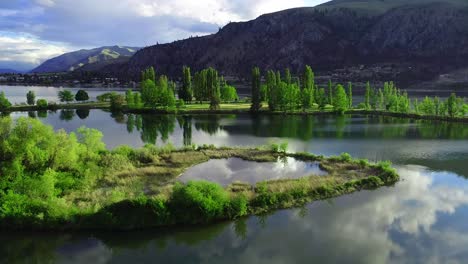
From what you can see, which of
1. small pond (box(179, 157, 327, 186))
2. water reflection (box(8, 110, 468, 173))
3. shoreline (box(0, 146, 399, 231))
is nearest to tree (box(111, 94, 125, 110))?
water reflection (box(8, 110, 468, 173))

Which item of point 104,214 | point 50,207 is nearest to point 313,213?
point 104,214

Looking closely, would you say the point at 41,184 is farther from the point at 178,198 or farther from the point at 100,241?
the point at 178,198

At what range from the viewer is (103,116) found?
342 feet

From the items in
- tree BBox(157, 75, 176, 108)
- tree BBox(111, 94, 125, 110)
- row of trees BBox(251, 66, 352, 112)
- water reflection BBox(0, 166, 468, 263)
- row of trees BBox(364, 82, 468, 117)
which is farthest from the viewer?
tree BBox(111, 94, 125, 110)

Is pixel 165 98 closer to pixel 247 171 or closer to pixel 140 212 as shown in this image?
pixel 247 171

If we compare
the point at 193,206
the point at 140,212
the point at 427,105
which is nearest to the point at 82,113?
the point at 140,212

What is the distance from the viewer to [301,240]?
95.8 feet

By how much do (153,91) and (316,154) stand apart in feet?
227

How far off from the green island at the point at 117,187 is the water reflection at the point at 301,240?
1303 mm

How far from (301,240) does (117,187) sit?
1890cm

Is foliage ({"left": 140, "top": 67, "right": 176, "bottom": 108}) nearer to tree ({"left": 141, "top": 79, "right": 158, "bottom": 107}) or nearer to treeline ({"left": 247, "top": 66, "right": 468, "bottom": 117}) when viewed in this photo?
tree ({"left": 141, "top": 79, "right": 158, "bottom": 107})

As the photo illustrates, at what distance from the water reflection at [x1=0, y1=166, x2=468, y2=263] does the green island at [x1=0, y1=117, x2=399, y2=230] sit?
4.27 ft

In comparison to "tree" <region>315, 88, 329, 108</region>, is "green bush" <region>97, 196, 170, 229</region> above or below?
below

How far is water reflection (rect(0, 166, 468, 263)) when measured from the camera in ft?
87.8
